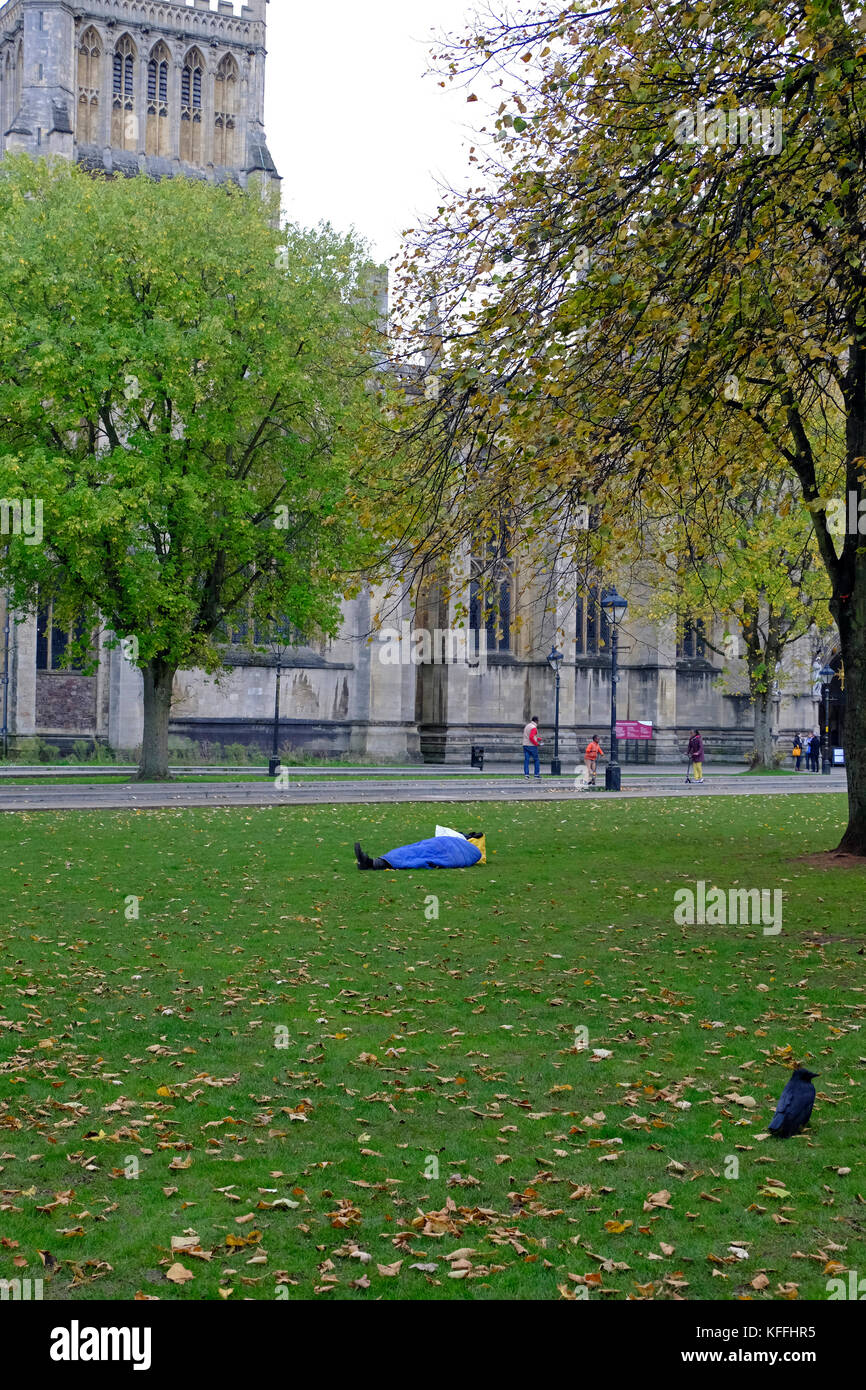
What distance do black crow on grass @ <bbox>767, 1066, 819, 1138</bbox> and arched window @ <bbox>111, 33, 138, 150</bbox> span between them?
74.5m

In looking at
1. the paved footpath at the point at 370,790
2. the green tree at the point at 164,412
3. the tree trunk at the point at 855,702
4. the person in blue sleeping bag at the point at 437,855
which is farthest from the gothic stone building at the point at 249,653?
the tree trunk at the point at 855,702

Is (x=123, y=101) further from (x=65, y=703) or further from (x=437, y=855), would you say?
(x=437, y=855)

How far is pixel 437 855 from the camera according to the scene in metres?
16.4

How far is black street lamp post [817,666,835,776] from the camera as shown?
49.3m

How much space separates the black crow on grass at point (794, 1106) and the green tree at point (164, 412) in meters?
20.5

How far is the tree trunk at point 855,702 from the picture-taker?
15.6 metres

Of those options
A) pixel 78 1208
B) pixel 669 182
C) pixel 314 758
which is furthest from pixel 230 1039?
pixel 314 758

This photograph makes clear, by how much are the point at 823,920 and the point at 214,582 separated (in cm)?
2154

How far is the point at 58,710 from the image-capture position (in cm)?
4716

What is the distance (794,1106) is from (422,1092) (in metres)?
1.88

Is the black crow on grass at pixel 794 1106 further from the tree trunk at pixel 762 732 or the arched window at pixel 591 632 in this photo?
the arched window at pixel 591 632

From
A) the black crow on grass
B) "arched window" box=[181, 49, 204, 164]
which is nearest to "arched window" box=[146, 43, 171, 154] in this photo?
"arched window" box=[181, 49, 204, 164]

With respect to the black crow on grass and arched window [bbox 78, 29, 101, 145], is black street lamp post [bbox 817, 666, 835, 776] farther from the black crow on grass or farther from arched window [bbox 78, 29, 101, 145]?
arched window [bbox 78, 29, 101, 145]

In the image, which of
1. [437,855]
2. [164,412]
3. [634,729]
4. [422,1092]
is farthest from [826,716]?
[422,1092]
